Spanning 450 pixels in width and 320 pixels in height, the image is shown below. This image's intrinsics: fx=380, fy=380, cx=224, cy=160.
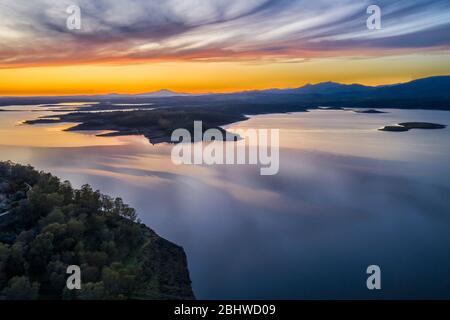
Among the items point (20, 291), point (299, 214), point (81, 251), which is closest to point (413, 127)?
point (299, 214)

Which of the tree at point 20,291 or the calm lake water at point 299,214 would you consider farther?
the calm lake water at point 299,214

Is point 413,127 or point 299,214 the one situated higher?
Result: point 413,127

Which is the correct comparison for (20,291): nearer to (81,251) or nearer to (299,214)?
(81,251)

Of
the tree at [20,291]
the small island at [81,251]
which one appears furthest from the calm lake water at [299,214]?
the tree at [20,291]

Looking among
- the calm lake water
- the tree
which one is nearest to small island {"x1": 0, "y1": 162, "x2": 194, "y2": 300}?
the tree

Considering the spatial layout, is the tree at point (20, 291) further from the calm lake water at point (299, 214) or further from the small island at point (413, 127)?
the small island at point (413, 127)

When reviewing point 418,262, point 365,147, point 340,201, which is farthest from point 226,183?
point 365,147
